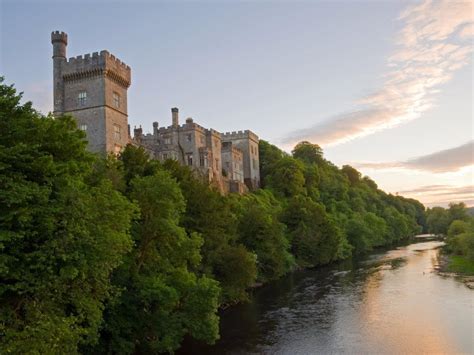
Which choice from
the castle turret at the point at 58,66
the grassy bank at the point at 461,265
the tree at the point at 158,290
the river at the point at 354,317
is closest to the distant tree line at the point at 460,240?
the grassy bank at the point at 461,265

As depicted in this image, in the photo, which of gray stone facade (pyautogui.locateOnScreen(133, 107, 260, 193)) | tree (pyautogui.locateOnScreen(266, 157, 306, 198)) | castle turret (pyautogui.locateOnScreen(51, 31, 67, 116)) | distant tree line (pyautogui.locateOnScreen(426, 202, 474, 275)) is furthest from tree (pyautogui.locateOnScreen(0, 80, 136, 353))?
tree (pyautogui.locateOnScreen(266, 157, 306, 198))

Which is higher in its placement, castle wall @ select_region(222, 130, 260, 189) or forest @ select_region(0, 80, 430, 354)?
castle wall @ select_region(222, 130, 260, 189)

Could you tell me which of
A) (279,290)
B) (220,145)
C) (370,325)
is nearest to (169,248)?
(370,325)

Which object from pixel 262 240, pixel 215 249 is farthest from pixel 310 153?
pixel 215 249

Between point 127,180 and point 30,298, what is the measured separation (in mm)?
17917

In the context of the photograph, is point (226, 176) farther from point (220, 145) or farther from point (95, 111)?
point (95, 111)

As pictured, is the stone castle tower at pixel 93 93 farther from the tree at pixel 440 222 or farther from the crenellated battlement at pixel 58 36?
the tree at pixel 440 222

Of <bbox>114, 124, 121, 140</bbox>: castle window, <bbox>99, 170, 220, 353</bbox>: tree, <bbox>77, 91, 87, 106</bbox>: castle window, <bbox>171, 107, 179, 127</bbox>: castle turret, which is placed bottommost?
<bbox>99, 170, 220, 353</bbox>: tree

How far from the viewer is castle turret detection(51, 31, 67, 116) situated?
143 ft

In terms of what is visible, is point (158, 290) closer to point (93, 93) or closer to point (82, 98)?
point (93, 93)

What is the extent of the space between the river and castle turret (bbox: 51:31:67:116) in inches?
975

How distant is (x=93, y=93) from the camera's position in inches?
1671

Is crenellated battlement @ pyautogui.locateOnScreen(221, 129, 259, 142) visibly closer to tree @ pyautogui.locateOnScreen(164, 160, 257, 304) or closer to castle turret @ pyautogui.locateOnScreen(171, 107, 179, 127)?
castle turret @ pyautogui.locateOnScreen(171, 107, 179, 127)

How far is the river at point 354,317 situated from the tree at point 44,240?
429 inches
